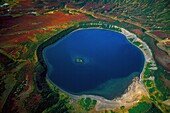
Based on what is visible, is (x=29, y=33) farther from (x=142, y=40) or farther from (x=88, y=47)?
(x=142, y=40)

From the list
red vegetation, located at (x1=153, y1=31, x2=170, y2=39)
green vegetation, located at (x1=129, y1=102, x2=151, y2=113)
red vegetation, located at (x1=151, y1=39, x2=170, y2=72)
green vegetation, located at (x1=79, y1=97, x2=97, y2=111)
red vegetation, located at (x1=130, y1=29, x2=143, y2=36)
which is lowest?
green vegetation, located at (x1=79, y1=97, x2=97, y2=111)

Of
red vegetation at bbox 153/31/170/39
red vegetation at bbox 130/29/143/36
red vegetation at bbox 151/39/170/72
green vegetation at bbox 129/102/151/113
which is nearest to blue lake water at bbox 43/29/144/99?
red vegetation at bbox 151/39/170/72

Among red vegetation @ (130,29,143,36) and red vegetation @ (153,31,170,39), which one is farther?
red vegetation @ (130,29,143,36)

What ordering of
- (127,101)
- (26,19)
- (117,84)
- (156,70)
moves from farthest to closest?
1. (26,19)
2. (156,70)
3. (117,84)
4. (127,101)

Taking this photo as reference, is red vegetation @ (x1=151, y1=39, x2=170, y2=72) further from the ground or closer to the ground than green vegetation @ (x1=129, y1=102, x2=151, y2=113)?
further from the ground

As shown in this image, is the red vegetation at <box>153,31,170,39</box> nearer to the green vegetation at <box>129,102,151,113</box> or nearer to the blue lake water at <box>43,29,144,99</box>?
the blue lake water at <box>43,29,144,99</box>

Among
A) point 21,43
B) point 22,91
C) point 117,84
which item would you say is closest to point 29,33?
point 21,43

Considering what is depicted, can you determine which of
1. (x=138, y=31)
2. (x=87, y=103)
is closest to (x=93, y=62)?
(x=87, y=103)
